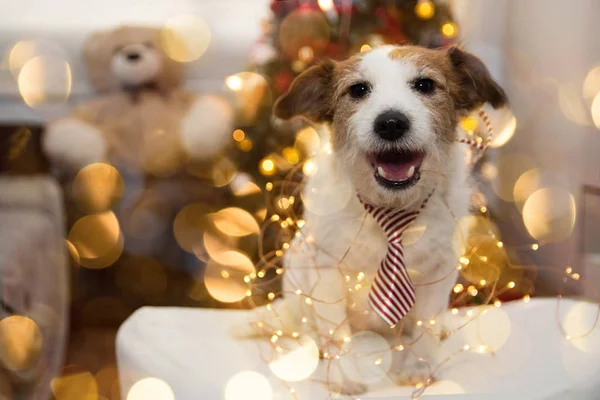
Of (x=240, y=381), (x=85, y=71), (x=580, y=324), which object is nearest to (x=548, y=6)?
(x=580, y=324)

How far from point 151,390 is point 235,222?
3.49ft

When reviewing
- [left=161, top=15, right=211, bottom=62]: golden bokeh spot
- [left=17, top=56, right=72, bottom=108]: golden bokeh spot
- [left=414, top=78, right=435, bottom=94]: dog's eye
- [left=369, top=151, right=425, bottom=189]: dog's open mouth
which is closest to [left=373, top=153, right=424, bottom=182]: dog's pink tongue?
[left=369, top=151, right=425, bottom=189]: dog's open mouth

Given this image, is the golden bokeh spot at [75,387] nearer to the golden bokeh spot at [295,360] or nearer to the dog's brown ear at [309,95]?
the golden bokeh spot at [295,360]

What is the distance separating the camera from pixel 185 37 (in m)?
2.15

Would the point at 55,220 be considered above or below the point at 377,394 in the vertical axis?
below

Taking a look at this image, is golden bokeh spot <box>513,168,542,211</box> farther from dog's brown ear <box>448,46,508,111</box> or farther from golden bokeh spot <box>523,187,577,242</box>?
dog's brown ear <box>448,46,508,111</box>

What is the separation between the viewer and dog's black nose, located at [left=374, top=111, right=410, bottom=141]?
28.9 inches

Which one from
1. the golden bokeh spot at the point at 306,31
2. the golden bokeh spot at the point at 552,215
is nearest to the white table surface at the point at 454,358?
the golden bokeh spot at the point at 552,215

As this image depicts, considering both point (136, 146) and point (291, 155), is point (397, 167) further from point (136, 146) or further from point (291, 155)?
point (136, 146)

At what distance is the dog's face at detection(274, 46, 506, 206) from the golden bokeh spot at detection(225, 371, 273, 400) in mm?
355

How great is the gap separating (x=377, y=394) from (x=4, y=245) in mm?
887

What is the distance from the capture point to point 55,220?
162 centimetres

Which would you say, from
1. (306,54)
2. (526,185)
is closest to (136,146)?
(306,54)

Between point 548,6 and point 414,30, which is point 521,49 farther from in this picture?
point 414,30
